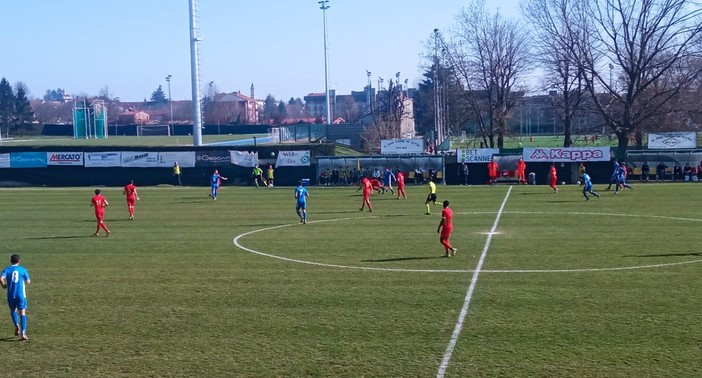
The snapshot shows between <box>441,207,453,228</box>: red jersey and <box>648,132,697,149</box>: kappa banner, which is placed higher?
<box>648,132,697,149</box>: kappa banner

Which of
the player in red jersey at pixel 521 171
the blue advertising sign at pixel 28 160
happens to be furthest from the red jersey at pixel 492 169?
the blue advertising sign at pixel 28 160

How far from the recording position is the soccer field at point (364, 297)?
13.4 meters

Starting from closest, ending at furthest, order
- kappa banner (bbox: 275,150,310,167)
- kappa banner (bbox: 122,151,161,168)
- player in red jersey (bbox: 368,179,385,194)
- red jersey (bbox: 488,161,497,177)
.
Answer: player in red jersey (bbox: 368,179,385,194) → red jersey (bbox: 488,161,497,177) → kappa banner (bbox: 275,150,310,167) → kappa banner (bbox: 122,151,161,168)

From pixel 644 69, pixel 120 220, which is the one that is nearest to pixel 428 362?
pixel 120 220

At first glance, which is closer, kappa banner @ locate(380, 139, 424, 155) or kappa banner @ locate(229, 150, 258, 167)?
kappa banner @ locate(380, 139, 424, 155)

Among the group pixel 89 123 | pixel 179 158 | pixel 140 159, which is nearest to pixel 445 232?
pixel 179 158

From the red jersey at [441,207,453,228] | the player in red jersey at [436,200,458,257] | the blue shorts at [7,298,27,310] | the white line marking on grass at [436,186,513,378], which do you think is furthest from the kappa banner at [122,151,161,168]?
the blue shorts at [7,298,27,310]

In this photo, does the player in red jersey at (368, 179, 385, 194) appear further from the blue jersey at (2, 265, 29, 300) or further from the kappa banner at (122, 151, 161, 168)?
the blue jersey at (2, 265, 29, 300)

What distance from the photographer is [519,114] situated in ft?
360

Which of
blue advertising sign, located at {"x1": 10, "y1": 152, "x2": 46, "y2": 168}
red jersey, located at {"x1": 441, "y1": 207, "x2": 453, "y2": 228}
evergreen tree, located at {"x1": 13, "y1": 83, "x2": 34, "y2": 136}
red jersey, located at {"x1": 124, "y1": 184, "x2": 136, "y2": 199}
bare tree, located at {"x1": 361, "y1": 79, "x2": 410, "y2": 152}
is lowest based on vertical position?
red jersey, located at {"x1": 441, "y1": 207, "x2": 453, "y2": 228}

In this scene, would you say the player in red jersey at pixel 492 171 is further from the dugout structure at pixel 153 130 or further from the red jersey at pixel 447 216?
the dugout structure at pixel 153 130

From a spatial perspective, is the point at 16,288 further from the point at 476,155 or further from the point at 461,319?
the point at 476,155

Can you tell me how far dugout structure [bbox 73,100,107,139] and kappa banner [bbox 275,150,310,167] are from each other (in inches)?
2143

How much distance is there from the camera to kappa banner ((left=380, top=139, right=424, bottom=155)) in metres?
60.2
